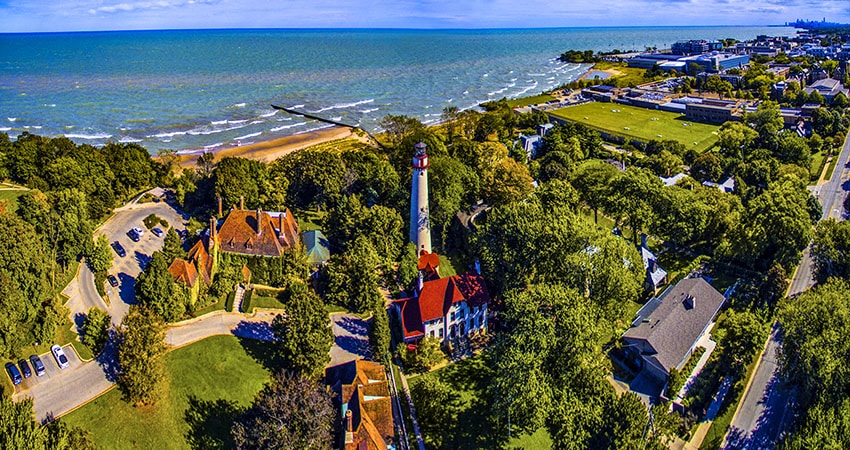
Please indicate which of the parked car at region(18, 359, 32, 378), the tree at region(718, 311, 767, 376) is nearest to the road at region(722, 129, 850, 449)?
the tree at region(718, 311, 767, 376)

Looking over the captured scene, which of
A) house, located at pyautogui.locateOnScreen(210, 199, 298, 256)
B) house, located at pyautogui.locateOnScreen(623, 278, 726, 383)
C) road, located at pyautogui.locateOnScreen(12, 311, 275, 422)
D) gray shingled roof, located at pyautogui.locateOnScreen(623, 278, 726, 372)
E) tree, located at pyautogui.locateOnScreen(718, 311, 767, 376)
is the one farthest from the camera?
house, located at pyautogui.locateOnScreen(210, 199, 298, 256)

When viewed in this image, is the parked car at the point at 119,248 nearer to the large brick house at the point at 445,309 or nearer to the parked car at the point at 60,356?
the parked car at the point at 60,356

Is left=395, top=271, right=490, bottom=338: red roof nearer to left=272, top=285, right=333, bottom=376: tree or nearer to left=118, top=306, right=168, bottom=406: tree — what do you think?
left=272, top=285, right=333, bottom=376: tree

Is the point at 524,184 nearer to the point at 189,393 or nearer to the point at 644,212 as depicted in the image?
the point at 644,212

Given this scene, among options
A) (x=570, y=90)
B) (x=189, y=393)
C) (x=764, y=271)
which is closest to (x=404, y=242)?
(x=189, y=393)

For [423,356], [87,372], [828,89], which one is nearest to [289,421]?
[423,356]

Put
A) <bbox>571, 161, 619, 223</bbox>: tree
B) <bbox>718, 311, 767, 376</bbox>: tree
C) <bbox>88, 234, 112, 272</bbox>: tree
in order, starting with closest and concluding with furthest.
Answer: <bbox>718, 311, 767, 376</bbox>: tree < <bbox>88, 234, 112, 272</bbox>: tree < <bbox>571, 161, 619, 223</bbox>: tree

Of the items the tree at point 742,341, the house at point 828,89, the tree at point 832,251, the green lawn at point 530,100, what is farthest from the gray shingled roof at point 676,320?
the house at point 828,89
